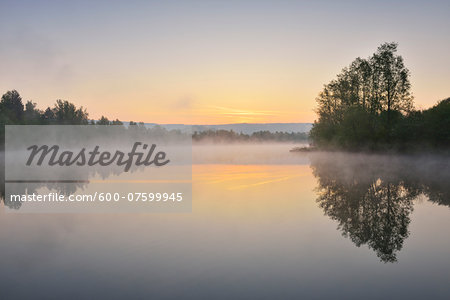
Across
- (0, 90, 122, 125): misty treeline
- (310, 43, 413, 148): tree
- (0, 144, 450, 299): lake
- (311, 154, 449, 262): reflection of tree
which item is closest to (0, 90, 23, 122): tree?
(0, 90, 122, 125): misty treeline

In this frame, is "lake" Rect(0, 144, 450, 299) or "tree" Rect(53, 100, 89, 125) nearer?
"lake" Rect(0, 144, 450, 299)

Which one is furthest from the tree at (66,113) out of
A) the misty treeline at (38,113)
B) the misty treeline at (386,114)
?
the misty treeline at (386,114)

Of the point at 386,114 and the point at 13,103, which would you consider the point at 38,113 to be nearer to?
the point at 13,103

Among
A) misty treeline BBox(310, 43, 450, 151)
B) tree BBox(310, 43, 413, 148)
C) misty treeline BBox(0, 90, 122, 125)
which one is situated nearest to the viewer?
misty treeline BBox(310, 43, 450, 151)

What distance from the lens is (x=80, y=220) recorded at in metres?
18.1

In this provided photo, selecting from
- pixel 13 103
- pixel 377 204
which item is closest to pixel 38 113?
pixel 13 103

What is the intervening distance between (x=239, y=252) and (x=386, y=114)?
6223cm

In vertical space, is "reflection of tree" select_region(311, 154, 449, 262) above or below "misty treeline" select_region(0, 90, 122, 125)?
below

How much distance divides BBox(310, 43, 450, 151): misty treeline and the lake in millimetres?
40839

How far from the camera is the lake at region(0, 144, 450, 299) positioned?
9.31 meters

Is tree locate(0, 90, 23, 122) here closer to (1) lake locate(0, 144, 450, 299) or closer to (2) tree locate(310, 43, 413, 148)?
(2) tree locate(310, 43, 413, 148)

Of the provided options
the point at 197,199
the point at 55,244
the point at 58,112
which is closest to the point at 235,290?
the point at 55,244

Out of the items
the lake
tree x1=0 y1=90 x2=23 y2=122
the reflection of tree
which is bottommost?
the lake

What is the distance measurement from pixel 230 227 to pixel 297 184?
55.9 ft
